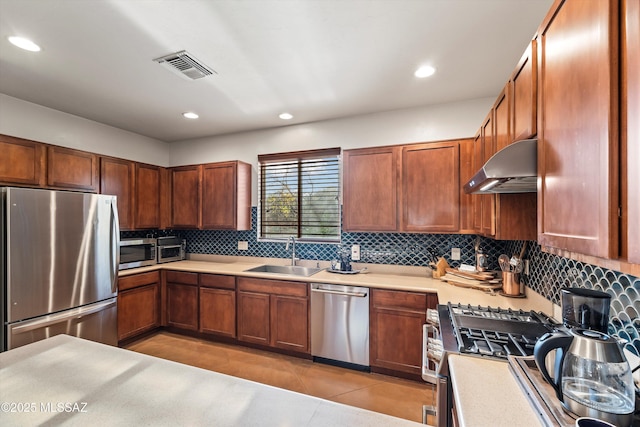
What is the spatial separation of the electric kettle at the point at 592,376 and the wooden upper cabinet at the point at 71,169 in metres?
3.92

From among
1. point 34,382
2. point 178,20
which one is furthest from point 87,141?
point 34,382

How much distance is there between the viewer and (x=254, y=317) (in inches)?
119

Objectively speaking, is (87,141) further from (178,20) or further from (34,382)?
(34,382)

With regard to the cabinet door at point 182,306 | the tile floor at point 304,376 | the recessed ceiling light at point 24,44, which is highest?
the recessed ceiling light at point 24,44

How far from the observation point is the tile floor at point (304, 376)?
86.5 inches

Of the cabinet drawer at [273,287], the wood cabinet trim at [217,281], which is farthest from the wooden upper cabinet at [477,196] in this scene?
the wood cabinet trim at [217,281]

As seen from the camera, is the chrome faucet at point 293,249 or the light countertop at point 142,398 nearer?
the light countertop at point 142,398

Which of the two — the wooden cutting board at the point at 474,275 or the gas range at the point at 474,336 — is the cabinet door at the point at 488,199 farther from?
the gas range at the point at 474,336

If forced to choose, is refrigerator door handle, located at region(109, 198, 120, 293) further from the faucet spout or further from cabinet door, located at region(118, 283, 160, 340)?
the faucet spout

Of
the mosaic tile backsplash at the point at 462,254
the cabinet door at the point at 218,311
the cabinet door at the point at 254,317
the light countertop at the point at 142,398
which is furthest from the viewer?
the cabinet door at the point at 218,311

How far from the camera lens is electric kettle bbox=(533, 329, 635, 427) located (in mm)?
779

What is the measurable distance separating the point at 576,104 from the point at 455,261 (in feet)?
7.53

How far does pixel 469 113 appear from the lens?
275cm

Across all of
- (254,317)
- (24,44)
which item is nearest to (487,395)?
(254,317)
